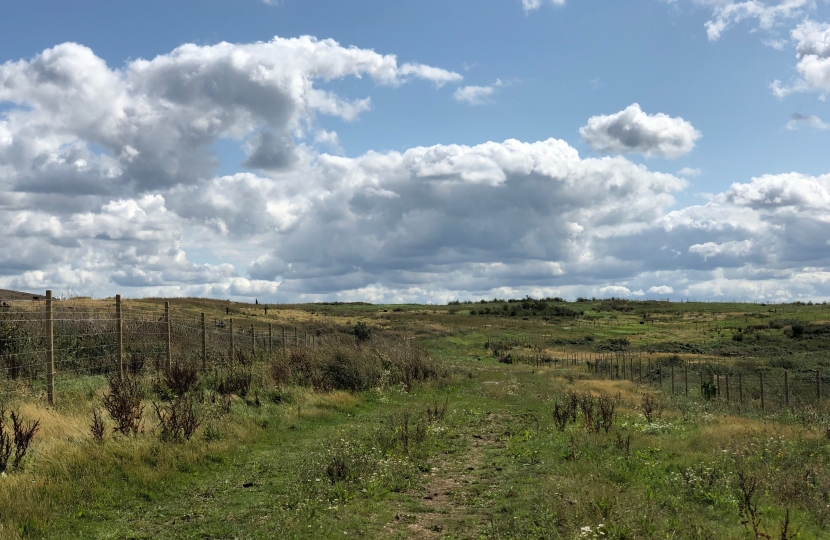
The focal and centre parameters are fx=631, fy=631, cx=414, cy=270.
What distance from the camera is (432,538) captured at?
7.71m

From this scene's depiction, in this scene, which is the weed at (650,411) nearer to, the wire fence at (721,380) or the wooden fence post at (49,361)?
the wire fence at (721,380)

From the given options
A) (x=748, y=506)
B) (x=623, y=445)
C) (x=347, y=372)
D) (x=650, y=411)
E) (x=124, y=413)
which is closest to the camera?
(x=748, y=506)

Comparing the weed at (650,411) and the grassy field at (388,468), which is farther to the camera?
the weed at (650,411)

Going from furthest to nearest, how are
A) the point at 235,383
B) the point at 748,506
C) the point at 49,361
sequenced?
the point at 235,383
the point at 49,361
the point at 748,506

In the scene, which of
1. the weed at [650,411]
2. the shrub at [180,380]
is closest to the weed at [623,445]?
the weed at [650,411]

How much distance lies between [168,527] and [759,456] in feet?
32.8

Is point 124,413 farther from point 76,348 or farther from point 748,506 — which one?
point 748,506

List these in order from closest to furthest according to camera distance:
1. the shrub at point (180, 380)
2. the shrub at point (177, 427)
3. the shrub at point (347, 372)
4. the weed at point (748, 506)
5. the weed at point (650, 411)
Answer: the weed at point (748, 506), the shrub at point (177, 427), the shrub at point (180, 380), the weed at point (650, 411), the shrub at point (347, 372)

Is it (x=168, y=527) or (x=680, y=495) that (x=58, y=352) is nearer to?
(x=168, y=527)

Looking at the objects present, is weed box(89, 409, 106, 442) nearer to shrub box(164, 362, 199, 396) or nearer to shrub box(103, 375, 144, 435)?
shrub box(103, 375, 144, 435)

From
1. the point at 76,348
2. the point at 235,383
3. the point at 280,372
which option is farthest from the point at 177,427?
the point at 280,372

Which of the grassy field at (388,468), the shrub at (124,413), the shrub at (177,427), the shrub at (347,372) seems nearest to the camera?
the grassy field at (388,468)

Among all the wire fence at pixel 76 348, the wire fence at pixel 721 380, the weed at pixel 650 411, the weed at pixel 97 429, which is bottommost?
the wire fence at pixel 721 380

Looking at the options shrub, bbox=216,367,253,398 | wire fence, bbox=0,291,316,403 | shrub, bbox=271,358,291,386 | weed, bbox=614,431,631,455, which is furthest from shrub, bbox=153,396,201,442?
weed, bbox=614,431,631,455
